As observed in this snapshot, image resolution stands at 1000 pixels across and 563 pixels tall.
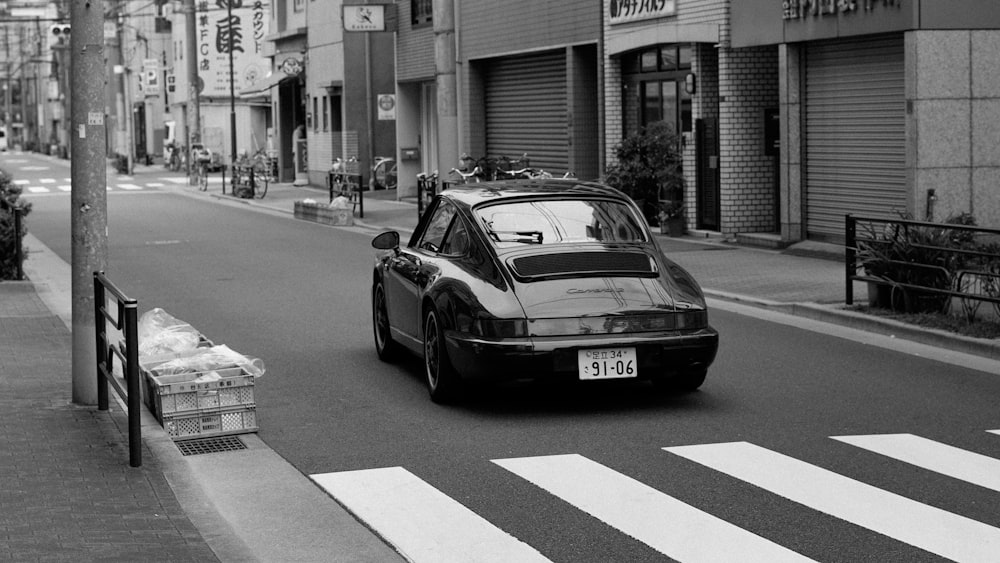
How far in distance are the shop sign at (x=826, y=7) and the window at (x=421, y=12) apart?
720 inches

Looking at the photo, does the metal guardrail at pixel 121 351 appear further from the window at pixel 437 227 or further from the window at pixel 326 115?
the window at pixel 326 115

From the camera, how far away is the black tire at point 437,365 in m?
10.4

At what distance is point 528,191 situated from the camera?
11250 mm

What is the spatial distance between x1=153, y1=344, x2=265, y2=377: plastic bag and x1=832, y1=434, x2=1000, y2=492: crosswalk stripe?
3785mm

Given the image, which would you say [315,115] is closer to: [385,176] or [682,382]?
[385,176]

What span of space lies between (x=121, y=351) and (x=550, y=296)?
283 cm

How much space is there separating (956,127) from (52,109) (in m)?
124

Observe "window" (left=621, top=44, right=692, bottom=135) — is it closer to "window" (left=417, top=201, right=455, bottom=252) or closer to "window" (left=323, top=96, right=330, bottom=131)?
"window" (left=417, top=201, right=455, bottom=252)

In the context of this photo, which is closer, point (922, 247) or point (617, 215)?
point (617, 215)

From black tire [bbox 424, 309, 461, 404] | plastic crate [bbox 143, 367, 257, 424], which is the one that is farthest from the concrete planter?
plastic crate [bbox 143, 367, 257, 424]

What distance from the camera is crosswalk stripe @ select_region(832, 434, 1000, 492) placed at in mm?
8305

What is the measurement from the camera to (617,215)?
11172mm

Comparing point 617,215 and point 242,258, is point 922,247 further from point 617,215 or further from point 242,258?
point 242,258

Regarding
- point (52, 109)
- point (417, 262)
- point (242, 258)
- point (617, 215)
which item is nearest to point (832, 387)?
point (617, 215)
